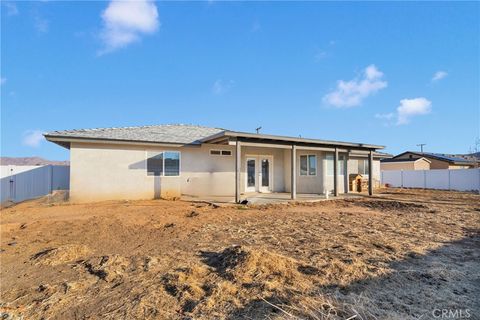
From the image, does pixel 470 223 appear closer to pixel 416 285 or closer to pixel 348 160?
pixel 416 285

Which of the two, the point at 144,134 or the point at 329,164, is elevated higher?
the point at 144,134

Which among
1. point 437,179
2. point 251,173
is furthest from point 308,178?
point 437,179

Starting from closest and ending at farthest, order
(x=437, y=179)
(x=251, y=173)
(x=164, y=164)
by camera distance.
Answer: (x=164, y=164) → (x=251, y=173) → (x=437, y=179)

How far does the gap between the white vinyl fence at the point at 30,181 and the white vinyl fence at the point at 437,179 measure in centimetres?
2579

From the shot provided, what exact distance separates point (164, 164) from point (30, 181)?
7.31 metres

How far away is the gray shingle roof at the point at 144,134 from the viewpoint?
12234 mm

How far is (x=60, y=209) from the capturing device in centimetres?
1074

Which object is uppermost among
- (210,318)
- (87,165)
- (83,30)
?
(83,30)

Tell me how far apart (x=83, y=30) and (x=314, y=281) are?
13467mm

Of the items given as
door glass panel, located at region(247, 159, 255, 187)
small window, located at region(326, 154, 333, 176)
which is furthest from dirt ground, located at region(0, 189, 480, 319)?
small window, located at region(326, 154, 333, 176)

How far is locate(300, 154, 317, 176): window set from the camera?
54.2 feet

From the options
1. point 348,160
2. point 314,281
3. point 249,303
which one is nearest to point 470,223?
point 314,281

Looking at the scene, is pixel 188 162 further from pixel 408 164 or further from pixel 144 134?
pixel 408 164

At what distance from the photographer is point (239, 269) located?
171 inches
